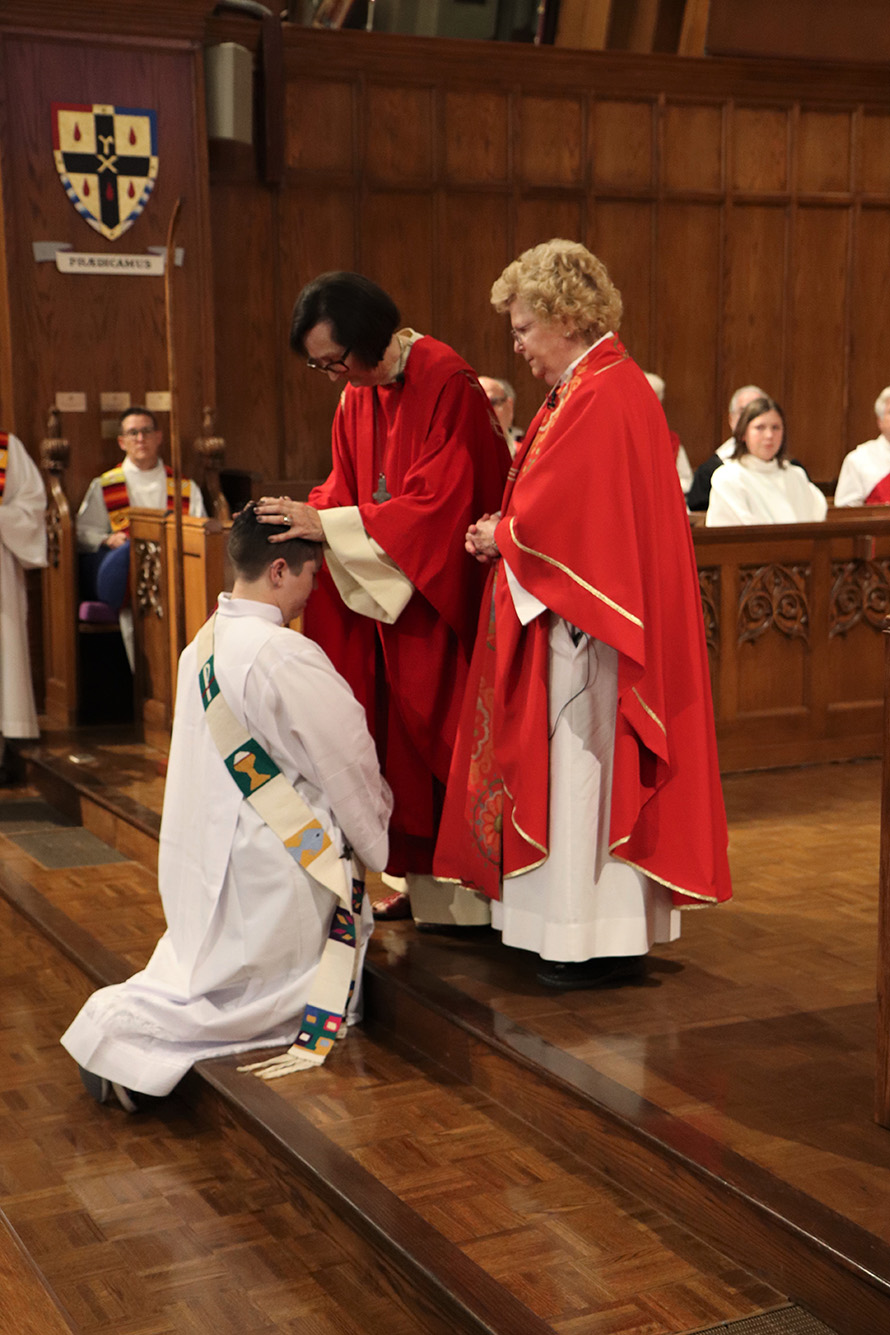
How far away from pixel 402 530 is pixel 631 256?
6.11 m

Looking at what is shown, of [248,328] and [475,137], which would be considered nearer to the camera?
[248,328]

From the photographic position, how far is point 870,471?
7.96 meters

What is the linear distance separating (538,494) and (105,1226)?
1.71m

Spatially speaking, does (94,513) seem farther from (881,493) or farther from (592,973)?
(592,973)

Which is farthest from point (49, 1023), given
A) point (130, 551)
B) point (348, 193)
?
point (348, 193)

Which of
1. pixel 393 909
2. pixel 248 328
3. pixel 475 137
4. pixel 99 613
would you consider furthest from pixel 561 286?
pixel 475 137

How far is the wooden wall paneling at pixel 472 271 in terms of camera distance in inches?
352

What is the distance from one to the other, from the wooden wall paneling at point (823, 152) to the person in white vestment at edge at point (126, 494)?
Answer: 4487 millimetres

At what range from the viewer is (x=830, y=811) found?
17.5 ft

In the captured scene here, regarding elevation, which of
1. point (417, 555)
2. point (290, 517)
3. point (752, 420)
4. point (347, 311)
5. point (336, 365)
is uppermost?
point (347, 311)

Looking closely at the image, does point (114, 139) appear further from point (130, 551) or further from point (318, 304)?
point (318, 304)

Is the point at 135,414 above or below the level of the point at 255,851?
above

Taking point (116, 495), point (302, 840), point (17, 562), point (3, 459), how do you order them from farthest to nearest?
point (116, 495), point (17, 562), point (3, 459), point (302, 840)

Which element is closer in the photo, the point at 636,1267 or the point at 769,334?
the point at 636,1267
